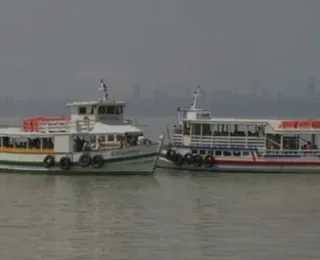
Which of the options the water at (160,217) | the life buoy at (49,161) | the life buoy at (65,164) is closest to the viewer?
the water at (160,217)

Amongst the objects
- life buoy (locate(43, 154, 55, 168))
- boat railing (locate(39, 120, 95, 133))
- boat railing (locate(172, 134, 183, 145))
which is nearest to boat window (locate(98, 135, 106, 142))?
boat railing (locate(39, 120, 95, 133))

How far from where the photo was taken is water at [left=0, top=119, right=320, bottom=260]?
2375 centimetres

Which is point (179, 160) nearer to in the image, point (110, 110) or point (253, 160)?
point (253, 160)

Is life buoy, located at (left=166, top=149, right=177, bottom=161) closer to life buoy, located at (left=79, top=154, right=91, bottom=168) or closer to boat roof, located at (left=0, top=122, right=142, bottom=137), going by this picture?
boat roof, located at (left=0, top=122, right=142, bottom=137)

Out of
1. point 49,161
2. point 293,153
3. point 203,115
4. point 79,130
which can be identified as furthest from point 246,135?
point 49,161

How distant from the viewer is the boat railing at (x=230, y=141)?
146 ft

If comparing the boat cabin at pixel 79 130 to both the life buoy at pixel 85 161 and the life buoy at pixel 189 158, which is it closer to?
the life buoy at pixel 85 161

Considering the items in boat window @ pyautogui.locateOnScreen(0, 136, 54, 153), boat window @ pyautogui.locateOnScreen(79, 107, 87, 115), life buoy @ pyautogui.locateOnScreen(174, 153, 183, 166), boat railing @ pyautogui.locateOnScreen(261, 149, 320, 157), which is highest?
boat window @ pyautogui.locateOnScreen(79, 107, 87, 115)

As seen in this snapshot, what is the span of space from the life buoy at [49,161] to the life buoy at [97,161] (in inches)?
71.7

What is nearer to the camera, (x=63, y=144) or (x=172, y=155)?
(x=63, y=144)

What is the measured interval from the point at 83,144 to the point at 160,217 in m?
13.1

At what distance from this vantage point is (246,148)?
1745 inches

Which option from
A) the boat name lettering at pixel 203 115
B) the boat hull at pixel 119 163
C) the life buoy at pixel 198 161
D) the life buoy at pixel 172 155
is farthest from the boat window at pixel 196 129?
the boat hull at pixel 119 163

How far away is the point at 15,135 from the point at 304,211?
1665cm
